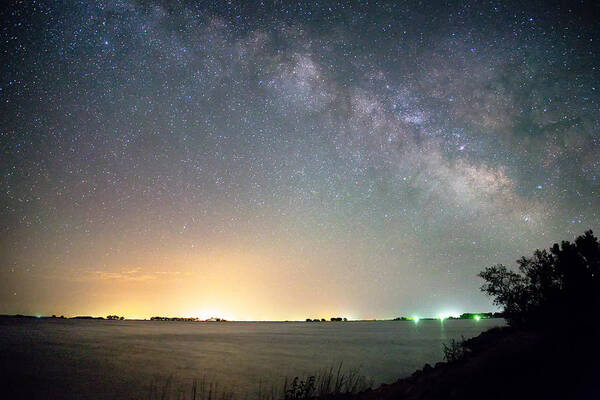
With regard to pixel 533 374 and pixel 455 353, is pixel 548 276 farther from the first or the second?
pixel 533 374

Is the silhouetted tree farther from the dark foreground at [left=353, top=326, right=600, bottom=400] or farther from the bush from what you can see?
the dark foreground at [left=353, top=326, right=600, bottom=400]

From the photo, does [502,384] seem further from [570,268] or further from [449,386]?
[570,268]

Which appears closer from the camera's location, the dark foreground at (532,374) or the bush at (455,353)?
the dark foreground at (532,374)

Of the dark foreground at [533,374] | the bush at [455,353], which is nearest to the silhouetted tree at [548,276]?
the bush at [455,353]

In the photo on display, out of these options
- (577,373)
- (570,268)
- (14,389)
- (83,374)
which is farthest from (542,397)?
(570,268)

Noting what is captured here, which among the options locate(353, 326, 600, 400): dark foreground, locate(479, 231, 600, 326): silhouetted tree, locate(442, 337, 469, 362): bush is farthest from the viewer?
locate(479, 231, 600, 326): silhouetted tree

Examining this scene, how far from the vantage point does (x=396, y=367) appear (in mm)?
32688

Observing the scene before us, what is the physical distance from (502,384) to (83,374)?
1386 inches

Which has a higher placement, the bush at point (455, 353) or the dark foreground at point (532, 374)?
the dark foreground at point (532, 374)

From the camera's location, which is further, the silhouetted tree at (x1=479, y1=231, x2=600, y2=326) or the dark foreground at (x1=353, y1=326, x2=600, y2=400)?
the silhouetted tree at (x1=479, y1=231, x2=600, y2=326)

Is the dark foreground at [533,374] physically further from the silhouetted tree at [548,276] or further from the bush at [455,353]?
the silhouetted tree at [548,276]

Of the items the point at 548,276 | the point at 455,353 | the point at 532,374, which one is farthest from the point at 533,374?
the point at 548,276

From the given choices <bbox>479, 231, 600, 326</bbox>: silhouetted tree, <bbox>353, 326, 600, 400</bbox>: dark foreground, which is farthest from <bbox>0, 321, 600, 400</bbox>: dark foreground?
<bbox>479, 231, 600, 326</bbox>: silhouetted tree

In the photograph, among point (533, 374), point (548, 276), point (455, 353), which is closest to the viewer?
point (533, 374)
